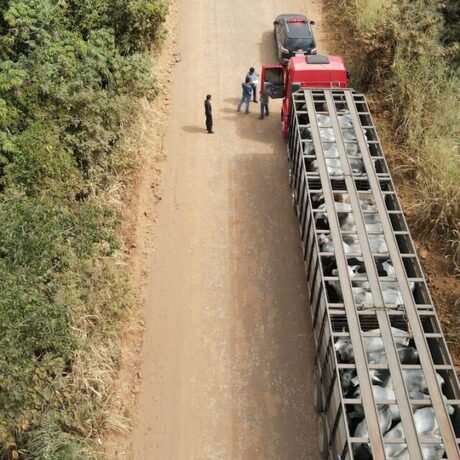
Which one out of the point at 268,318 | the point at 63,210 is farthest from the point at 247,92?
the point at 268,318

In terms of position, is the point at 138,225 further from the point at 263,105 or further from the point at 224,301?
the point at 263,105

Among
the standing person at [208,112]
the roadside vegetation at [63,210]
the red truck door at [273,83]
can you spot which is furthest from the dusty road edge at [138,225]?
the red truck door at [273,83]

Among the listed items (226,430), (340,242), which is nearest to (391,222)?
(340,242)

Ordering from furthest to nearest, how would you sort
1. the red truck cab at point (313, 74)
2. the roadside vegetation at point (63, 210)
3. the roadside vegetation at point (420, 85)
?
1. the red truck cab at point (313, 74)
2. the roadside vegetation at point (420, 85)
3. the roadside vegetation at point (63, 210)

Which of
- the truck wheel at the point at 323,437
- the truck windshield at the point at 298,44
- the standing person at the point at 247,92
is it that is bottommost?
the truck wheel at the point at 323,437

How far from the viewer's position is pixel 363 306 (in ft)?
29.5

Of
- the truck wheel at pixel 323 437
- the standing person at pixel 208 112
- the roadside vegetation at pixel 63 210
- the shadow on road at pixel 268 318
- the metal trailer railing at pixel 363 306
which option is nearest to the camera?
the metal trailer railing at pixel 363 306

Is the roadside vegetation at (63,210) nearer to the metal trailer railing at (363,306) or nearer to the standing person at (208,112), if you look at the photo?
the standing person at (208,112)

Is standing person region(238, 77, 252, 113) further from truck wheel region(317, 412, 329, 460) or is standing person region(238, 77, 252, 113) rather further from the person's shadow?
truck wheel region(317, 412, 329, 460)

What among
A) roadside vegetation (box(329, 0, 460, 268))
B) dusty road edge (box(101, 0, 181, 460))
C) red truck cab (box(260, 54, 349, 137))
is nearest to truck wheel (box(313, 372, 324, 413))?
dusty road edge (box(101, 0, 181, 460))

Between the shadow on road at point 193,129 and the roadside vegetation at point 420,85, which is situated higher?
the roadside vegetation at point 420,85

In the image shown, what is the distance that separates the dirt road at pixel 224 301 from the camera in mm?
9633

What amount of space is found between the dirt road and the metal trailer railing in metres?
0.81

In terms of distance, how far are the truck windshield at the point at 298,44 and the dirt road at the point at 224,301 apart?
6.55ft
